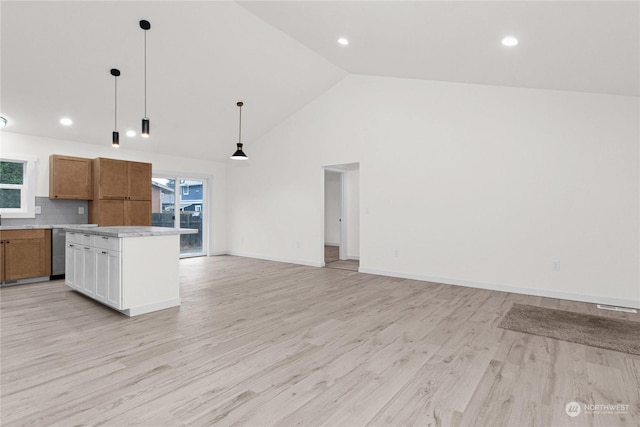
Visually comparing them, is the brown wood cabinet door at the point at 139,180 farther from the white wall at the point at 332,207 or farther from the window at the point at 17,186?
the white wall at the point at 332,207

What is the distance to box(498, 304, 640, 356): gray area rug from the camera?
302 cm

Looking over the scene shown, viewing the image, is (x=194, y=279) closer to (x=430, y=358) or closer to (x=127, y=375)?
(x=127, y=375)

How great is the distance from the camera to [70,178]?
6051 mm

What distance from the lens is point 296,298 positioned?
4.50 meters

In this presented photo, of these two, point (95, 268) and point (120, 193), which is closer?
point (95, 268)

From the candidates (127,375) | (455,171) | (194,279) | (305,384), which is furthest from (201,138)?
(305,384)

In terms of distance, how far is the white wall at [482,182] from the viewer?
13.8 feet

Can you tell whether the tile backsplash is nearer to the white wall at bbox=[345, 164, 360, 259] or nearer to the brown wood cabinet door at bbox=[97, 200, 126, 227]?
the brown wood cabinet door at bbox=[97, 200, 126, 227]

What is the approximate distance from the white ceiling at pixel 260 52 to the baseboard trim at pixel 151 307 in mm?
3283

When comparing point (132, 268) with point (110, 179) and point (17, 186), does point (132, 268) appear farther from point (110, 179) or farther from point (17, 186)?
point (17, 186)

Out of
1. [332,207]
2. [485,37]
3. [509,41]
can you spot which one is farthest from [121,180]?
[509,41]

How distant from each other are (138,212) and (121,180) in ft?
2.26

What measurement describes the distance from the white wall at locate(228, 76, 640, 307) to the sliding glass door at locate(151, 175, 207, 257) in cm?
276

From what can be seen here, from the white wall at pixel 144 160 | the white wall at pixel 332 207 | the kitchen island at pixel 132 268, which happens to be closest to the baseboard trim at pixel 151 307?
the kitchen island at pixel 132 268
